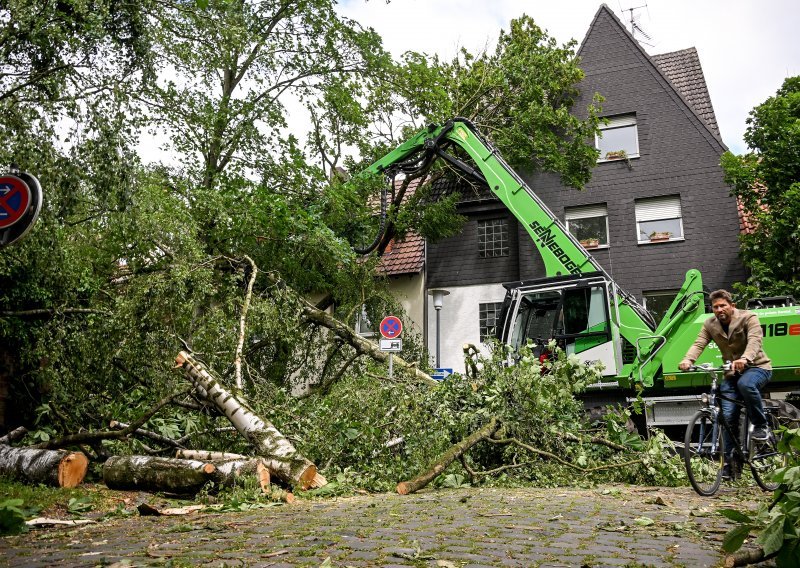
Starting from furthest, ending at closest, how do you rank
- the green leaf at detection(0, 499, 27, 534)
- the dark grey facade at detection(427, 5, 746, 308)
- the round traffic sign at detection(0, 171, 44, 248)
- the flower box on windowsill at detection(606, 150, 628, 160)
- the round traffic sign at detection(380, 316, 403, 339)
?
the flower box on windowsill at detection(606, 150, 628, 160), the dark grey facade at detection(427, 5, 746, 308), the round traffic sign at detection(380, 316, 403, 339), the round traffic sign at detection(0, 171, 44, 248), the green leaf at detection(0, 499, 27, 534)

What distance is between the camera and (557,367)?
9.47 m

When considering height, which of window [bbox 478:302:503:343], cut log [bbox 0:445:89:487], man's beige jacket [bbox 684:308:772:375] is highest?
window [bbox 478:302:503:343]

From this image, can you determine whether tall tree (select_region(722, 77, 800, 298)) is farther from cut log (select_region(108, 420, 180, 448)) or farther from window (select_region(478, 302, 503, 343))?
cut log (select_region(108, 420, 180, 448))

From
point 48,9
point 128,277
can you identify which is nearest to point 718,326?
point 48,9

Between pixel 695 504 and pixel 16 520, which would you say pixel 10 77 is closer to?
pixel 16 520

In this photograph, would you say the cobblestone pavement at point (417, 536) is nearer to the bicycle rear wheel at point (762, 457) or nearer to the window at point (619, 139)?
the bicycle rear wheel at point (762, 457)

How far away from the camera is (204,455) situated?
841 centimetres

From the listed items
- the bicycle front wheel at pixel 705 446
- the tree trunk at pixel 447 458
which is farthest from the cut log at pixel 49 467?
the bicycle front wheel at pixel 705 446

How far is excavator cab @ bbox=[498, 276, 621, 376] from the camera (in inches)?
484

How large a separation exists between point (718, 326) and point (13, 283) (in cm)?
1012

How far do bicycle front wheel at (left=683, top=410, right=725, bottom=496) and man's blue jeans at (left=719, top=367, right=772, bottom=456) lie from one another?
0.09m

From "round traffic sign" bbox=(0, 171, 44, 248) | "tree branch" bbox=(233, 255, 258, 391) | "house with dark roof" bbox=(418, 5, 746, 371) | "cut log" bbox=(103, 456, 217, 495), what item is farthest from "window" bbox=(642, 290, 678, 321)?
"round traffic sign" bbox=(0, 171, 44, 248)

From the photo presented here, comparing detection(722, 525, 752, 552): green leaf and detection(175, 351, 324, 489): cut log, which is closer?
detection(722, 525, 752, 552): green leaf

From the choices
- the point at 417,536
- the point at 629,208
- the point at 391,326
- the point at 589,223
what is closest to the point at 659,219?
the point at 629,208
